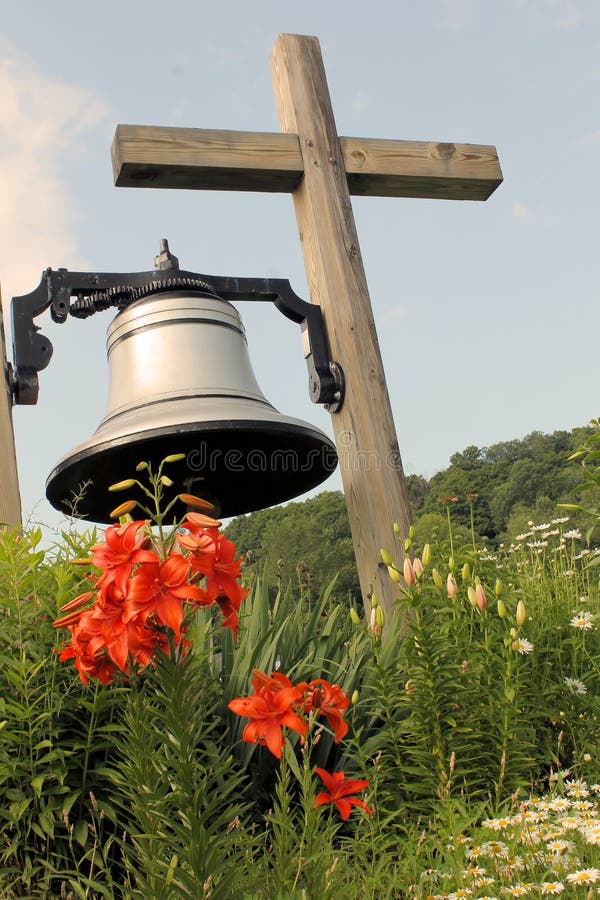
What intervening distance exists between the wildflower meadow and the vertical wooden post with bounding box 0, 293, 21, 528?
0.39m

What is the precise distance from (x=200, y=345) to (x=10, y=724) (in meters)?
1.49

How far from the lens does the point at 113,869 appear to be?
259 cm

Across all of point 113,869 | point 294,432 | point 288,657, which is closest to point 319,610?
point 288,657

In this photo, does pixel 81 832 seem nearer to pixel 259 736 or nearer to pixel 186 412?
pixel 259 736

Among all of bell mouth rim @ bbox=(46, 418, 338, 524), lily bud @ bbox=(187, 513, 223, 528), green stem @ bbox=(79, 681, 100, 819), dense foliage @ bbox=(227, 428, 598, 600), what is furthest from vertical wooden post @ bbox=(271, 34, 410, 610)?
dense foliage @ bbox=(227, 428, 598, 600)

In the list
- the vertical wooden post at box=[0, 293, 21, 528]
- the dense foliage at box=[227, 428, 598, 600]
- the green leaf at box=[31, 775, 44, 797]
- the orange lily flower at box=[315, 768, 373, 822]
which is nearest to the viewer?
the orange lily flower at box=[315, 768, 373, 822]

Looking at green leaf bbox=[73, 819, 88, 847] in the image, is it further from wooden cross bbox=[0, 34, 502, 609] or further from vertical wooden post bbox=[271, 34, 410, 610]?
vertical wooden post bbox=[271, 34, 410, 610]

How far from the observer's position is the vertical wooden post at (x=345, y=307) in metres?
3.82

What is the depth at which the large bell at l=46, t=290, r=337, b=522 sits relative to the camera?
3.08 m

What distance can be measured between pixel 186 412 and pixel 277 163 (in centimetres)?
163

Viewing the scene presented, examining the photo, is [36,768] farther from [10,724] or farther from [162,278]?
[162,278]

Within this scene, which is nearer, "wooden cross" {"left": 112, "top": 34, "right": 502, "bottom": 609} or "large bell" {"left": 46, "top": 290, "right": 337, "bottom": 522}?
"large bell" {"left": 46, "top": 290, "right": 337, "bottom": 522}

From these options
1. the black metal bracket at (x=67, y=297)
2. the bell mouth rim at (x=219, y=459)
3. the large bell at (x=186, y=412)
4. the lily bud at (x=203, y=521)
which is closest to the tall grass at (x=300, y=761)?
the lily bud at (x=203, y=521)

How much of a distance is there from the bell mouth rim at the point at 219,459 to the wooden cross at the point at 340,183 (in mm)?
266
